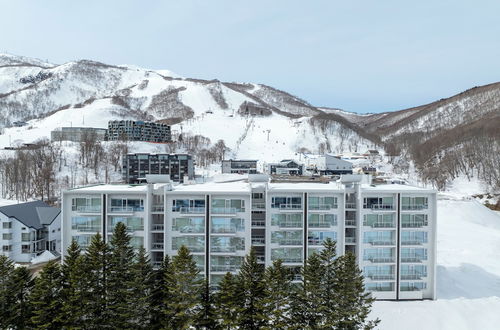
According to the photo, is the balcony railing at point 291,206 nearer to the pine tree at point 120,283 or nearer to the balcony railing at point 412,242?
the balcony railing at point 412,242

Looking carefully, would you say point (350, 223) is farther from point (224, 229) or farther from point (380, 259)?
point (224, 229)

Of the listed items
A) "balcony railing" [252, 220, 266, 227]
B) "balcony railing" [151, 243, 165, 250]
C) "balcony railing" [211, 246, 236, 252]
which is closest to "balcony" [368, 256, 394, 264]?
"balcony railing" [252, 220, 266, 227]

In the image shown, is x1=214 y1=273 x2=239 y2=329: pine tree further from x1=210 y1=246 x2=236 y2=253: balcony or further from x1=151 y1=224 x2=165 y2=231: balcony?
x1=151 y1=224 x2=165 y2=231: balcony

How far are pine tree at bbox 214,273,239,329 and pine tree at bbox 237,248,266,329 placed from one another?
308mm

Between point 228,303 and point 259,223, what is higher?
point 259,223

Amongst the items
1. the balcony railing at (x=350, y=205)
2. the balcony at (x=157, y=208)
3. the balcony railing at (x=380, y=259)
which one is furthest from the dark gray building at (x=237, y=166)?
the balcony railing at (x=380, y=259)

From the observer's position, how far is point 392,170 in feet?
Answer: 439

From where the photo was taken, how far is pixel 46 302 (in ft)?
59.0

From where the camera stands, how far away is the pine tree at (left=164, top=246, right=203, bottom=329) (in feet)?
60.5

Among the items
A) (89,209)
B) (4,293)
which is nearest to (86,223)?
(89,209)

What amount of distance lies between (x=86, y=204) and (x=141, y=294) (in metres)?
11.1

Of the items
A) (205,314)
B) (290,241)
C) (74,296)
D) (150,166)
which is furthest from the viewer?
(150,166)

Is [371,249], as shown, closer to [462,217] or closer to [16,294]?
[16,294]

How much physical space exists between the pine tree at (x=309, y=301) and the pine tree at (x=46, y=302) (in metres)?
13.9
